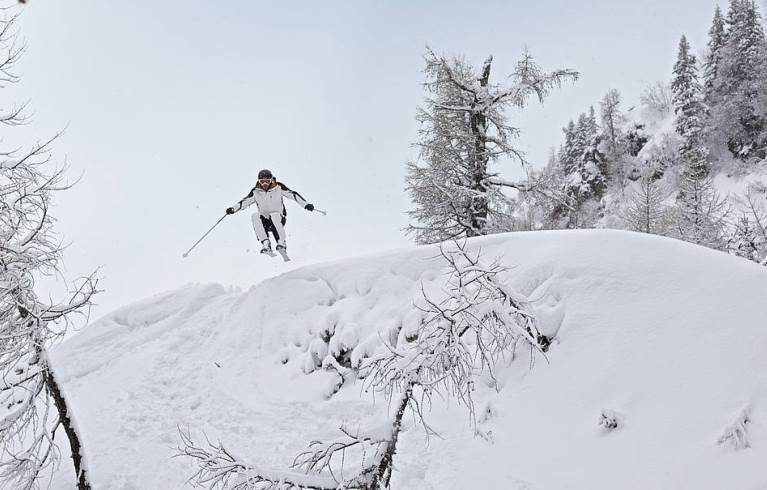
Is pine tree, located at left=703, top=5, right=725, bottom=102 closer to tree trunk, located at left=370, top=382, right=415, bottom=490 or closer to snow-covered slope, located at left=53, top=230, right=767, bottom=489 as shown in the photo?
snow-covered slope, located at left=53, top=230, right=767, bottom=489

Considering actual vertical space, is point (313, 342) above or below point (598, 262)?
below

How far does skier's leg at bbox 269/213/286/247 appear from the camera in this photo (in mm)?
10703

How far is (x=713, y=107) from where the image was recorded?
39.3m

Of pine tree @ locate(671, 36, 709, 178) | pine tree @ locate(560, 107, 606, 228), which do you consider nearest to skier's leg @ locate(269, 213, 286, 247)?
pine tree @ locate(671, 36, 709, 178)

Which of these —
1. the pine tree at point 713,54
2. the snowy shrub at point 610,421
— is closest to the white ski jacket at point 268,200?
the snowy shrub at point 610,421

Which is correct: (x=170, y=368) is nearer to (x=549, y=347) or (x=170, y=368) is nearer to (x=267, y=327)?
(x=267, y=327)

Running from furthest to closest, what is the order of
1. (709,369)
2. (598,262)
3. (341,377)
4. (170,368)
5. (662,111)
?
1. (662,111)
2. (170,368)
3. (341,377)
4. (598,262)
5. (709,369)

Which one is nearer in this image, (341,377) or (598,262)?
(598,262)

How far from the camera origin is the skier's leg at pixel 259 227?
1069 cm

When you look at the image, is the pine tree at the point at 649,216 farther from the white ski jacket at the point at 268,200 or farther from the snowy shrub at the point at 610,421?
the snowy shrub at the point at 610,421

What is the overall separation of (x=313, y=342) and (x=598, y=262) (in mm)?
4541

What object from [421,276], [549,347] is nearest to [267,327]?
[421,276]

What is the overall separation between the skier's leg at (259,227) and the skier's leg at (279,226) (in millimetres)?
257

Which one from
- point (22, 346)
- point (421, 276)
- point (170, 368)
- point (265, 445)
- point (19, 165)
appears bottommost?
point (265, 445)
